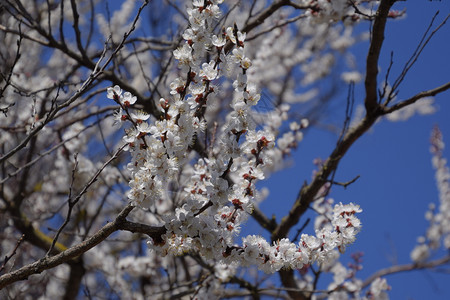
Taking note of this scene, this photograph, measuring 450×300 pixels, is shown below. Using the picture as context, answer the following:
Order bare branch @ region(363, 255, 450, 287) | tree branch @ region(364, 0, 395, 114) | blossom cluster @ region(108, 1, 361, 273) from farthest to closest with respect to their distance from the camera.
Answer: bare branch @ region(363, 255, 450, 287) < tree branch @ region(364, 0, 395, 114) < blossom cluster @ region(108, 1, 361, 273)

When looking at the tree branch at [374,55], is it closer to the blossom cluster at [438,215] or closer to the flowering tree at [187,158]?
the flowering tree at [187,158]

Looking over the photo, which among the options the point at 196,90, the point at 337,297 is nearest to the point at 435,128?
the point at 337,297

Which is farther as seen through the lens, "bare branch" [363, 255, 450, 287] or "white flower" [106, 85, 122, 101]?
"bare branch" [363, 255, 450, 287]

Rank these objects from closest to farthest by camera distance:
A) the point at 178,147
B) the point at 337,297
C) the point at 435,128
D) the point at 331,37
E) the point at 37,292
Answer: the point at 178,147
the point at 337,297
the point at 37,292
the point at 435,128
the point at 331,37

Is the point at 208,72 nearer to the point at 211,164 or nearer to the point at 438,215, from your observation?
the point at 211,164

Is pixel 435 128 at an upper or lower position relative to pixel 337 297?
upper

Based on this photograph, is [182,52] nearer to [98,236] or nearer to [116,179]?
[98,236]

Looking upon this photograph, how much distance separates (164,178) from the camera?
183 centimetres

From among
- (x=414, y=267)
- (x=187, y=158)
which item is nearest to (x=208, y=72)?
(x=187, y=158)

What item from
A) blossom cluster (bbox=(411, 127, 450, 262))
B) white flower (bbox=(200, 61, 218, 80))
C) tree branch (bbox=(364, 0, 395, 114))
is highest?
blossom cluster (bbox=(411, 127, 450, 262))

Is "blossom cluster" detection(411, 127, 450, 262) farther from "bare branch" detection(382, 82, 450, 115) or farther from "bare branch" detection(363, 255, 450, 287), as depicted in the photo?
"bare branch" detection(382, 82, 450, 115)

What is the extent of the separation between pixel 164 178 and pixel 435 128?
5588 millimetres

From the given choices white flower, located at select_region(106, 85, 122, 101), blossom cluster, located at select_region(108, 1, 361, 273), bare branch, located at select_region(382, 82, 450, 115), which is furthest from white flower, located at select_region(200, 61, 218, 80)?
bare branch, located at select_region(382, 82, 450, 115)

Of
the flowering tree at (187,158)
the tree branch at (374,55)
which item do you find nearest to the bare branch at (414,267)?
the flowering tree at (187,158)
